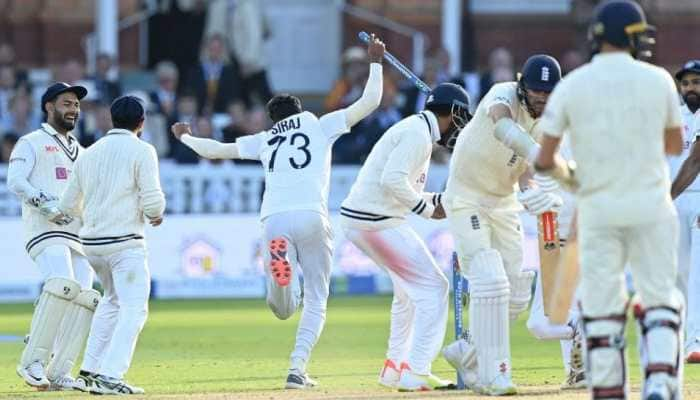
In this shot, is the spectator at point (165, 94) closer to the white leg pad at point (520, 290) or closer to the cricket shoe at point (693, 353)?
the cricket shoe at point (693, 353)

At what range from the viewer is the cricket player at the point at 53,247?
13.7 metres

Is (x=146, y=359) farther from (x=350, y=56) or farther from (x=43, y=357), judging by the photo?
(x=350, y=56)

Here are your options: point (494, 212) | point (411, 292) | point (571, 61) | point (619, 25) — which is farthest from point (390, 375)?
point (571, 61)

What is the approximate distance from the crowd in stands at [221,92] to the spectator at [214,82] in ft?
0.04

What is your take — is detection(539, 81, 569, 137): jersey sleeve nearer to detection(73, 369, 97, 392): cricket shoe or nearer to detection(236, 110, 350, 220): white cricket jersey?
detection(236, 110, 350, 220): white cricket jersey

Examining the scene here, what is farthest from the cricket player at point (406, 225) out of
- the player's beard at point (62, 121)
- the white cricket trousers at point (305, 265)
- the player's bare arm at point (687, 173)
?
the player's beard at point (62, 121)

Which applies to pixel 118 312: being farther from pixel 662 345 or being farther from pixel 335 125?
pixel 662 345

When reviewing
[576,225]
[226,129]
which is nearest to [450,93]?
[576,225]

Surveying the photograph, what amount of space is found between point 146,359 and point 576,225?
20.7ft

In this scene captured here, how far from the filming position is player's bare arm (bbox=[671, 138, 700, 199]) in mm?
14043

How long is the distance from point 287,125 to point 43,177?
1729mm

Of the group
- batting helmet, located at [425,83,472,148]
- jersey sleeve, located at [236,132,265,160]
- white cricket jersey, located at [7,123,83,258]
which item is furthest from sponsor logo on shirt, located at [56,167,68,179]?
batting helmet, located at [425,83,472,148]

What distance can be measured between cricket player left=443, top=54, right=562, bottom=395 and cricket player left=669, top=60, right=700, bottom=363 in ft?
6.20

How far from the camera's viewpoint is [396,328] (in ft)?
45.4
